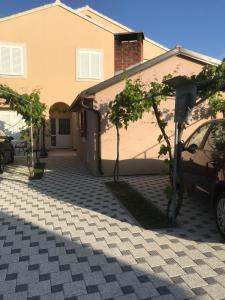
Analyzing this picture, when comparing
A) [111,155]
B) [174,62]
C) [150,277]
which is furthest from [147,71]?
[150,277]

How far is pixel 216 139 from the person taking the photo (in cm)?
513

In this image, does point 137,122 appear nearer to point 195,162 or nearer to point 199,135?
point 199,135

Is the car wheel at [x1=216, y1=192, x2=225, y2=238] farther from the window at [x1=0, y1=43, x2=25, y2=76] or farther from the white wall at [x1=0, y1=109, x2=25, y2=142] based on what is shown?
the window at [x1=0, y1=43, x2=25, y2=76]

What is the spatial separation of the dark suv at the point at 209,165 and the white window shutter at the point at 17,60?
13172 millimetres

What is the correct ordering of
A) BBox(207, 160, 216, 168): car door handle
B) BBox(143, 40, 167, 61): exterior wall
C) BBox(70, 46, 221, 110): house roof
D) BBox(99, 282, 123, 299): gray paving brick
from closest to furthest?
1. BBox(99, 282, 123, 299): gray paving brick
2. BBox(207, 160, 216, 168): car door handle
3. BBox(70, 46, 221, 110): house roof
4. BBox(143, 40, 167, 61): exterior wall

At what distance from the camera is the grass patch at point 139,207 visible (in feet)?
17.5

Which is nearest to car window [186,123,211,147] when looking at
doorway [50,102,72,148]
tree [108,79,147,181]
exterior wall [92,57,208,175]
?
tree [108,79,147,181]

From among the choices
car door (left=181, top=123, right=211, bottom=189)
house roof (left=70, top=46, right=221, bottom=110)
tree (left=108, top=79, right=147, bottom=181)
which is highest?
house roof (left=70, top=46, right=221, bottom=110)

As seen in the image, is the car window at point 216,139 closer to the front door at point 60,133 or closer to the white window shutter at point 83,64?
the white window shutter at point 83,64

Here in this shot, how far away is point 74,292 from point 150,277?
3.12 feet

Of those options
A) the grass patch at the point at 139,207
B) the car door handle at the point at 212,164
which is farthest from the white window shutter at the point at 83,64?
the car door handle at the point at 212,164

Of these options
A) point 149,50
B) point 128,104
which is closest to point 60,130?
point 149,50

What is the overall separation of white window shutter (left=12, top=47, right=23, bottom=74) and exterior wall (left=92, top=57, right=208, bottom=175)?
9368mm

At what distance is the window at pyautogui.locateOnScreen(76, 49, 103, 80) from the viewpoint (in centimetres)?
1706
